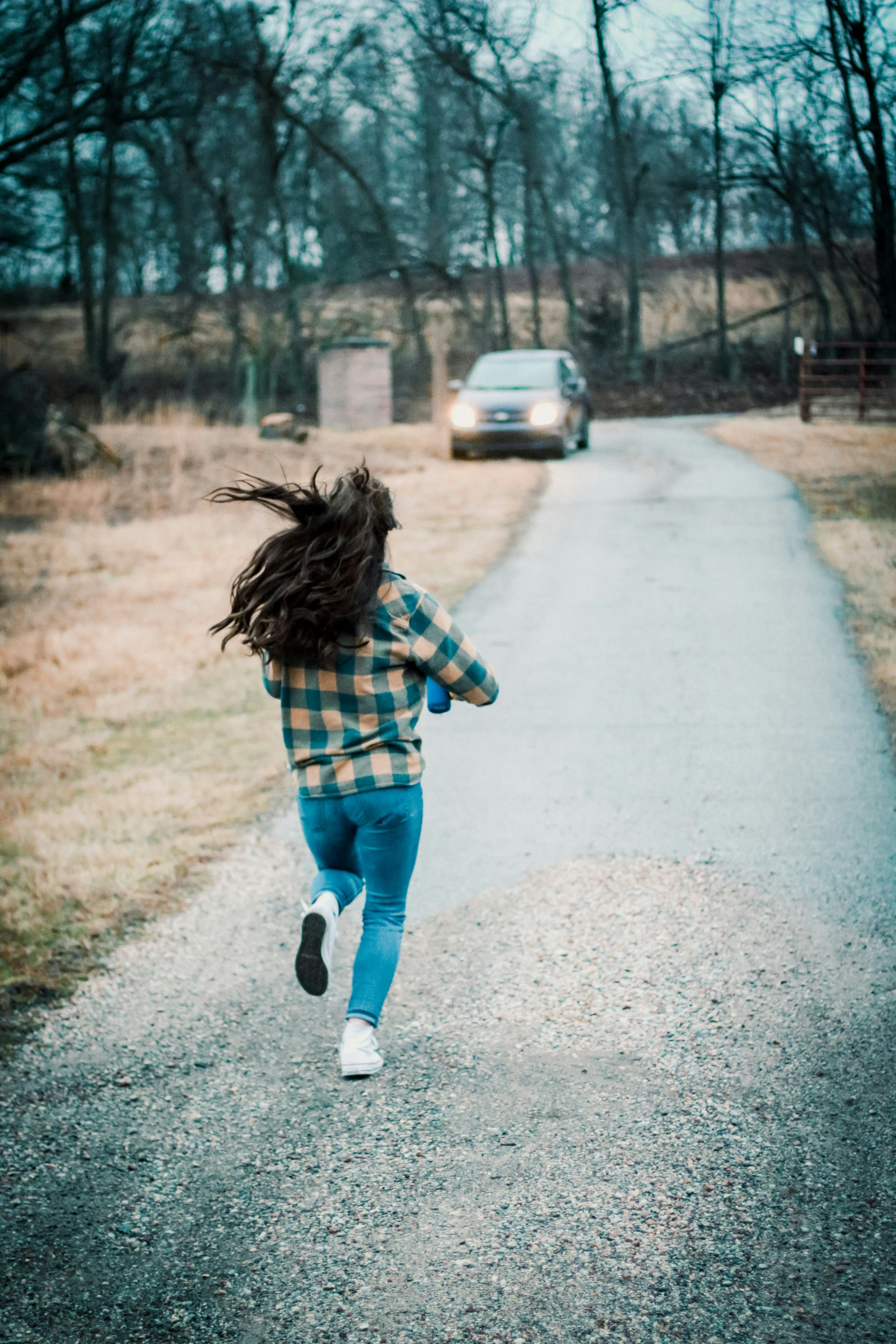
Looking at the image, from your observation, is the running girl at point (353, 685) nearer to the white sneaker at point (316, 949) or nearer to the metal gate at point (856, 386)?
the white sneaker at point (316, 949)

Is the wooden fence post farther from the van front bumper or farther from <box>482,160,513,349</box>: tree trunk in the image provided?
<box>482,160,513,349</box>: tree trunk

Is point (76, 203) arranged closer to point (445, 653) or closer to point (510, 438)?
point (510, 438)

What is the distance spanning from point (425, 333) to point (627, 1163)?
1499 inches

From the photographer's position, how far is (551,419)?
1720 centimetres

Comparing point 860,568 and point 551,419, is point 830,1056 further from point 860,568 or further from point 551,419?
point 551,419

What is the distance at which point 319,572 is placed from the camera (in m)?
2.91

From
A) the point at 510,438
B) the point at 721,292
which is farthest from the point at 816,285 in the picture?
the point at 510,438

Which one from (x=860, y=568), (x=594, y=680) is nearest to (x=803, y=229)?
(x=860, y=568)

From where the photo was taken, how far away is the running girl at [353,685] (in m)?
2.95

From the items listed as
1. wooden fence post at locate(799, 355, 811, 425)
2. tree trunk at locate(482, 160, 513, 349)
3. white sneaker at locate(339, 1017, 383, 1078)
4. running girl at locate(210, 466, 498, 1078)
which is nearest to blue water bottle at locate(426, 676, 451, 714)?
running girl at locate(210, 466, 498, 1078)

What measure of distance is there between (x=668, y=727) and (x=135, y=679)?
406 cm

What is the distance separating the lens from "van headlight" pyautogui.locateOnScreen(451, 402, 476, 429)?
17484 millimetres

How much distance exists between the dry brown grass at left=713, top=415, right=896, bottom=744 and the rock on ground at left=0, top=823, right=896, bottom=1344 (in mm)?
2856

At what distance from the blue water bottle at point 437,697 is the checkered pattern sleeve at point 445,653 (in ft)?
→ 0.11
